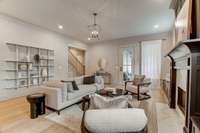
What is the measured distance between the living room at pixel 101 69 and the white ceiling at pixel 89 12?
0.10 ft

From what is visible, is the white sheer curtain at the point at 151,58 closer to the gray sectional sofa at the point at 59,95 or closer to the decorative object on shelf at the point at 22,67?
the gray sectional sofa at the point at 59,95

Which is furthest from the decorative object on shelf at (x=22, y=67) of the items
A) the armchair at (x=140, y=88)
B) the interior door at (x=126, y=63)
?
the interior door at (x=126, y=63)

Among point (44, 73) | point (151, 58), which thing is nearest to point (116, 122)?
point (44, 73)

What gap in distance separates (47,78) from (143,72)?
502cm

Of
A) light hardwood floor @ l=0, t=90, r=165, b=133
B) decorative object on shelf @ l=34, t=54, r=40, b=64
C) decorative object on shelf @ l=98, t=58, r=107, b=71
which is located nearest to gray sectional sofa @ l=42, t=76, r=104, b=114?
light hardwood floor @ l=0, t=90, r=165, b=133

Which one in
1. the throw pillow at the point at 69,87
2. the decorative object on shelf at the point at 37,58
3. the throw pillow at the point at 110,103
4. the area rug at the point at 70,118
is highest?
the decorative object on shelf at the point at 37,58

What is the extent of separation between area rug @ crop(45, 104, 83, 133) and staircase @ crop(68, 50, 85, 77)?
484 centimetres

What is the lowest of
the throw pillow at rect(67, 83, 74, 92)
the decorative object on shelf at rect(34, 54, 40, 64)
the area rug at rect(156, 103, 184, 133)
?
the area rug at rect(156, 103, 184, 133)

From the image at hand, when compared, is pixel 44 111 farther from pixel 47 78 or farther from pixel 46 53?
pixel 46 53

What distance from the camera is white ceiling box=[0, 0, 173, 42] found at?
352 centimetres

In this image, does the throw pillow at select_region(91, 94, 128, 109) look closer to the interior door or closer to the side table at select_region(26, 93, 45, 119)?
the side table at select_region(26, 93, 45, 119)

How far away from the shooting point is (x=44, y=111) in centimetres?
313

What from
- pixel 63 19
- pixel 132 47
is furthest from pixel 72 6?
pixel 132 47

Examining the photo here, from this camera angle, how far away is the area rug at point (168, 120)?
8.00ft
